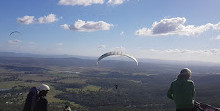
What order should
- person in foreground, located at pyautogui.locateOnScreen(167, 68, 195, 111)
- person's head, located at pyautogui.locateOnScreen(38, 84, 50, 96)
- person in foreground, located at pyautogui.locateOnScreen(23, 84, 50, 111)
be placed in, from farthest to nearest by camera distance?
person's head, located at pyautogui.locateOnScreen(38, 84, 50, 96), person in foreground, located at pyautogui.locateOnScreen(23, 84, 50, 111), person in foreground, located at pyautogui.locateOnScreen(167, 68, 195, 111)

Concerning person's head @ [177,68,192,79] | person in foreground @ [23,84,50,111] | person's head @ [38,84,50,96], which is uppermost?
person's head @ [177,68,192,79]

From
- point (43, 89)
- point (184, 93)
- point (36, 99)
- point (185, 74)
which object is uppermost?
point (185, 74)

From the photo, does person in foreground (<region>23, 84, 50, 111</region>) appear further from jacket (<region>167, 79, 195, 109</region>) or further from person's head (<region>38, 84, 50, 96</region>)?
jacket (<region>167, 79, 195, 109</region>)

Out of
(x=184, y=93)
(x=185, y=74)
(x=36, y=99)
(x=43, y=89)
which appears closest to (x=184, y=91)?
(x=184, y=93)

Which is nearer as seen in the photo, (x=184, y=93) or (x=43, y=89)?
(x=184, y=93)

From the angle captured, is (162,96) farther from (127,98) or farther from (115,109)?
(115,109)

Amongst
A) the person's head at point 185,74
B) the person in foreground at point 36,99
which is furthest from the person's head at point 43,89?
the person's head at point 185,74

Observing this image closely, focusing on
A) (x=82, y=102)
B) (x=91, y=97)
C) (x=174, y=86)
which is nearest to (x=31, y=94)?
(x=174, y=86)

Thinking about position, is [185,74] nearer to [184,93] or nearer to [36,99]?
[184,93]

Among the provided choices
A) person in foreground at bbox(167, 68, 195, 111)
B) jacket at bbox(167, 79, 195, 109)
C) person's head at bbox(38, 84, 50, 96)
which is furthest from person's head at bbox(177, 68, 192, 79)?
person's head at bbox(38, 84, 50, 96)

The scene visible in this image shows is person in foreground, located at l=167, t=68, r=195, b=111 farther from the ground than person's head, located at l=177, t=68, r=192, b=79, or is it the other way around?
person's head, located at l=177, t=68, r=192, b=79
